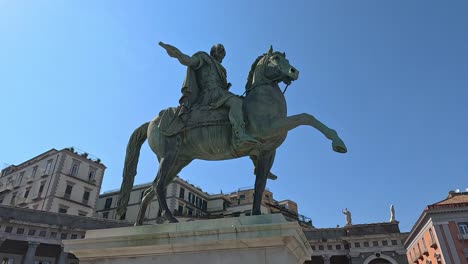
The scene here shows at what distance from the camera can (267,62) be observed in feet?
22.4

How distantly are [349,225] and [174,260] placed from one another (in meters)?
37.3

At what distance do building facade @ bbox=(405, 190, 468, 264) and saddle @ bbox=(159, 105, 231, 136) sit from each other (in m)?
37.1

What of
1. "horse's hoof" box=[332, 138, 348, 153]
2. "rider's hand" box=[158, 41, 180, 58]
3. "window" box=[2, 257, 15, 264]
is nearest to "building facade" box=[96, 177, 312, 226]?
"window" box=[2, 257, 15, 264]

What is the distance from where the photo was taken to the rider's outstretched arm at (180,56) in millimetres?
6719

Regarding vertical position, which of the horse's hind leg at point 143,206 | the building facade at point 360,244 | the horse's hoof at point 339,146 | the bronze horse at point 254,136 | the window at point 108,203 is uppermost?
the window at point 108,203

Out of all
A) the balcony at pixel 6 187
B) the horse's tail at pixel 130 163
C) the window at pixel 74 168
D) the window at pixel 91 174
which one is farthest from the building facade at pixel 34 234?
the horse's tail at pixel 130 163

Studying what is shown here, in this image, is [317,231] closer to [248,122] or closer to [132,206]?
[132,206]

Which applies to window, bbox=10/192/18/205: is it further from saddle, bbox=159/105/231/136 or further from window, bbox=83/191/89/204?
saddle, bbox=159/105/231/136

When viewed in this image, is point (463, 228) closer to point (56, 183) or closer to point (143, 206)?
point (143, 206)

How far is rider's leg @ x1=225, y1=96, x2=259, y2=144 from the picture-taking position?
231 inches

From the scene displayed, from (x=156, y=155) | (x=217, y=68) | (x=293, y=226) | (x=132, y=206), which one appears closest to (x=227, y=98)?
(x=217, y=68)

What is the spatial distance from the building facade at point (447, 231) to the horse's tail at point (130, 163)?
37.1 metres

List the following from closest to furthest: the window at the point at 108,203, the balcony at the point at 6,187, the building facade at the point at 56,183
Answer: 1. the building facade at the point at 56,183
2. the balcony at the point at 6,187
3. the window at the point at 108,203

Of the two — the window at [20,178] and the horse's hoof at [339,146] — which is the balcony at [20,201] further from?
the horse's hoof at [339,146]
